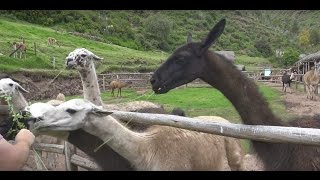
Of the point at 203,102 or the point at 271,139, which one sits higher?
the point at 271,139

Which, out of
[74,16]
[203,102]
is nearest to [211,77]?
[203,102]

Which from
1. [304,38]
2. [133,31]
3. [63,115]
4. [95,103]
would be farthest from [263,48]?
[63,115]

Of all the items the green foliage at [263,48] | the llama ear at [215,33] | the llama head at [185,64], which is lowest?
the llama head at [185,64]

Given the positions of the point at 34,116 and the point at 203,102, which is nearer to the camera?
the point at 34,116

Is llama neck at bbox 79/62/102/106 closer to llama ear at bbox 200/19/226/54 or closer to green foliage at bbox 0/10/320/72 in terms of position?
llama ear at bbox 200/19/226/54

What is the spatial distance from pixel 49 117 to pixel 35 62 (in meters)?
22.9

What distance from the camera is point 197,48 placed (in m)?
4.00

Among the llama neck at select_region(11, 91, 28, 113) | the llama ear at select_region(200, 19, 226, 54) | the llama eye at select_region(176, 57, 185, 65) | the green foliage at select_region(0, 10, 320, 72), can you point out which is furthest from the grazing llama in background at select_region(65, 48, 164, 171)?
the green foliage at select_region(0, 10, 320, 72)

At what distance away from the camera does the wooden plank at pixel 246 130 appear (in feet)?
8.20

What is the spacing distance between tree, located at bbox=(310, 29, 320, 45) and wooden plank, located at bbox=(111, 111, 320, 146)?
79275 millimetres

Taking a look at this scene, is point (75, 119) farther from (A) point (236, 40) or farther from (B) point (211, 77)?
(A) point (236, 40)

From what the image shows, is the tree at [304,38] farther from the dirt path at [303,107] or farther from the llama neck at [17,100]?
the llama neck at [17,100]

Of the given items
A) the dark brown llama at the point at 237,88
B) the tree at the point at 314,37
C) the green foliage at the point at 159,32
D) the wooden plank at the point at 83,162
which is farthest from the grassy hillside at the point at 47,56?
the tree at the point at 314,37

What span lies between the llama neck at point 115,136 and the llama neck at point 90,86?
2.54 metres
